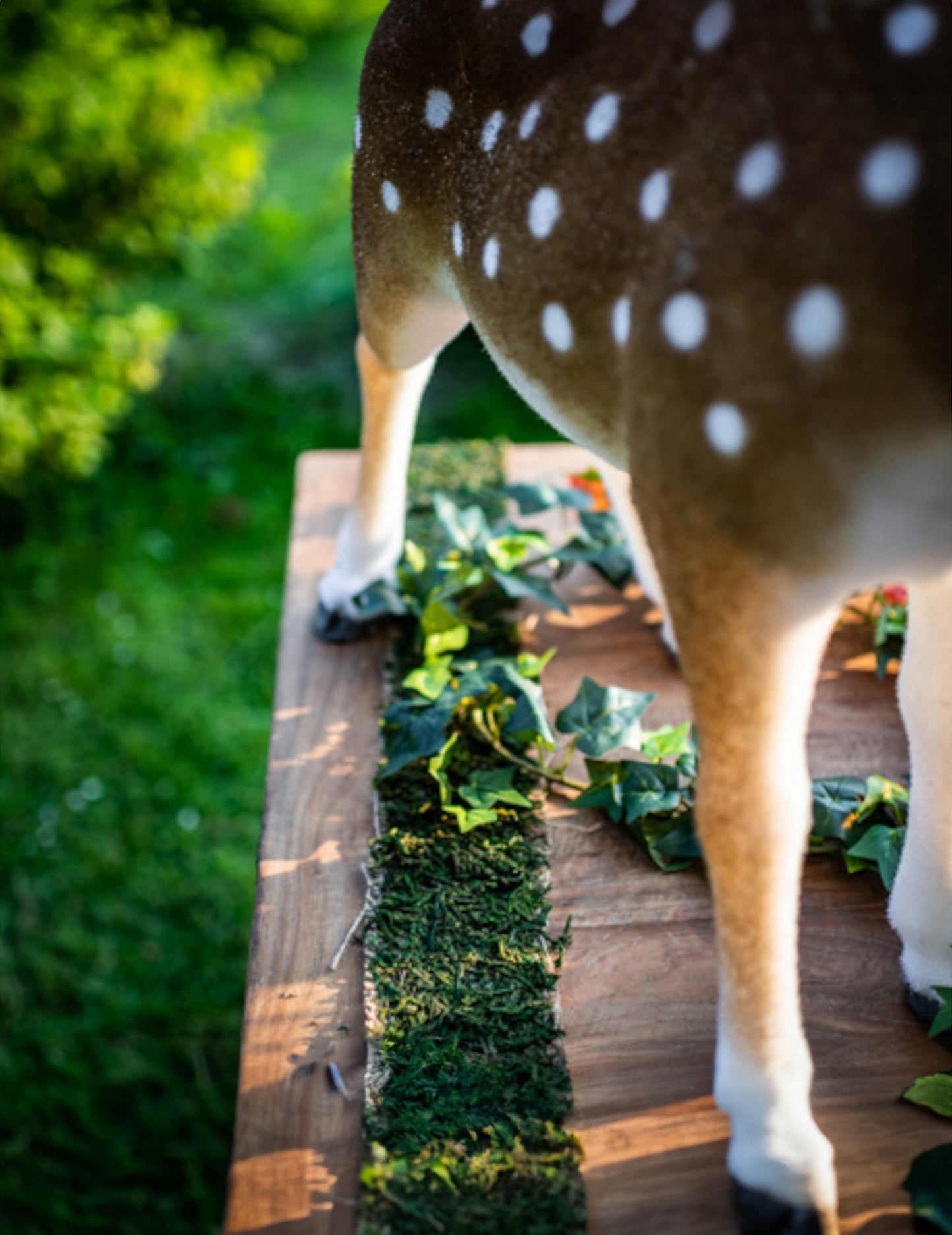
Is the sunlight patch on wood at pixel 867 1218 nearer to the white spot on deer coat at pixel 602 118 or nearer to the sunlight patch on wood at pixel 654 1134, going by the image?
the sunlight patch on wood at pixel 654 1134

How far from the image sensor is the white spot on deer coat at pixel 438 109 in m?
1.04

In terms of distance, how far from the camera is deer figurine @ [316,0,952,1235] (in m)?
0.70

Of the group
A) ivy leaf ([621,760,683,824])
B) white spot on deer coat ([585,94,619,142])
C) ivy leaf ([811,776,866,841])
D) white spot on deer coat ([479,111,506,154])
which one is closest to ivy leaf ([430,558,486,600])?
ivy leaf ([621,760,683,824])

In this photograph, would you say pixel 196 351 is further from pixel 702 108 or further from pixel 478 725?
pixel 702 108

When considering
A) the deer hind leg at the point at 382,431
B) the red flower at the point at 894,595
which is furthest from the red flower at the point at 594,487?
the red flower at the point at 894,595

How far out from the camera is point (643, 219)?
30.8 inches

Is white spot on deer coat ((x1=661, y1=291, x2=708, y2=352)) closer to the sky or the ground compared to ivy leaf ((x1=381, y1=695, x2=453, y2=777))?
closer to the sky

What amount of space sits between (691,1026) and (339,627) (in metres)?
0.68

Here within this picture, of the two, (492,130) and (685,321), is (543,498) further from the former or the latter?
(685,321)

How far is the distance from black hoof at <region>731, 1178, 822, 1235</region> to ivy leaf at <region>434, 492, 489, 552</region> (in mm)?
873

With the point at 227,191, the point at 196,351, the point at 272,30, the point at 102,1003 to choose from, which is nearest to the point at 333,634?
the point at 102,1003

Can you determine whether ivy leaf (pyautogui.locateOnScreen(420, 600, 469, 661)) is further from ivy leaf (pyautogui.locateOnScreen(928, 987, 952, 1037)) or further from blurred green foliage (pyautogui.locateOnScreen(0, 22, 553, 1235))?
blurred green foliage (pyautogui.locateOnScreen(0, 22, 553, 1235))

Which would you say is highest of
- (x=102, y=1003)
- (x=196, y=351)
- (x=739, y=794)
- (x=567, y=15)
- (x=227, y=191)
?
(x=227, y=191)

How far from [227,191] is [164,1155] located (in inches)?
77.0
